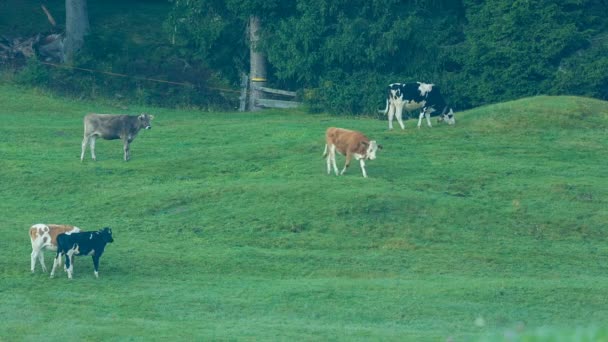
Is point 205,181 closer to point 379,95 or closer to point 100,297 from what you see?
point 100,297

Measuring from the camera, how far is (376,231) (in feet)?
76.6

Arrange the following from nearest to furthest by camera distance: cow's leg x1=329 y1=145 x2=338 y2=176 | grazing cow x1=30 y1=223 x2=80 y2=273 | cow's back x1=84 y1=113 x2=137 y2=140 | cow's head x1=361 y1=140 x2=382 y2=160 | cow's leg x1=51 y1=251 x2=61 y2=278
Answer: cow's leg x1=51 y1=251 x2=61 y2=278
grazing cow x1=30 y1=223 x2=80 y2=273
cow's head x1=361 y1=140 x2=382 y2=160
cow's leg x1=329 y1=145 x2=338 y2=176
cow's back x1=84 y1=113 x2=137 y2=140

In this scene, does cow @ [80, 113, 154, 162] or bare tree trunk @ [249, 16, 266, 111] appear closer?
cow @ [80, 113, 154, 162]

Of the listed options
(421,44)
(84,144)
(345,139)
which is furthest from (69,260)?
(421,44)

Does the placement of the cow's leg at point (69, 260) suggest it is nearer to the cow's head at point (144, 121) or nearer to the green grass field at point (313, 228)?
the green grass field at point (313, 228)

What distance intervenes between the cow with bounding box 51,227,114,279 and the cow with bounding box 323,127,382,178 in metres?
8.85

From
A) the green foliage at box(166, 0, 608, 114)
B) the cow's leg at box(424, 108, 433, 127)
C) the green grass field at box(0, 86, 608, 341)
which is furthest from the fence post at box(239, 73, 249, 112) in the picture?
the cow's leg at box(424, 108, 433, 127)

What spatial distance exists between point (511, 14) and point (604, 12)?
3.92 m

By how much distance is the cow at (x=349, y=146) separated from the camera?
2652 centimetres


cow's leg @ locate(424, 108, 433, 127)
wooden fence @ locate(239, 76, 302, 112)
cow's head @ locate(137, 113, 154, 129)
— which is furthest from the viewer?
wooden fence @ locate(239, 76, 302, 112)

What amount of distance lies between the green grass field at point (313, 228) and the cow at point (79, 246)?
1.12 ft

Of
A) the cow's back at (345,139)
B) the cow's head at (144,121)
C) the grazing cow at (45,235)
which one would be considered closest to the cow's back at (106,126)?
the cow's head at (144,121)

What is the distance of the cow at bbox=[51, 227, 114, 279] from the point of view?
1889 centimetres

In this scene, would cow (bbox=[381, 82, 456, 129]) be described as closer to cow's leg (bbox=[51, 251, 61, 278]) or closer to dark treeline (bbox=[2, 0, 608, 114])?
dark treeline (bbox=[2, 0, 608, 114])
